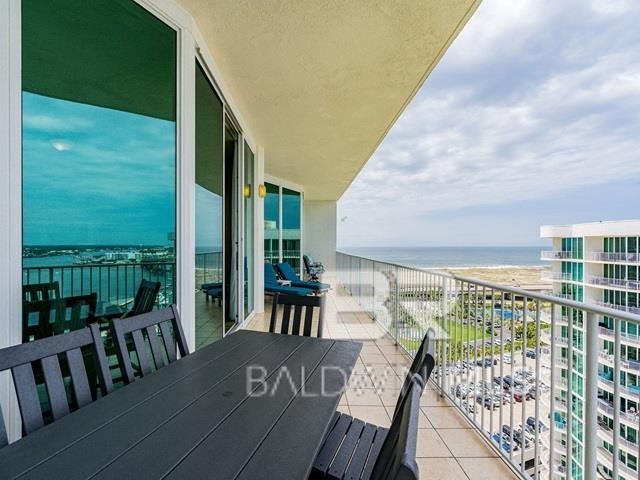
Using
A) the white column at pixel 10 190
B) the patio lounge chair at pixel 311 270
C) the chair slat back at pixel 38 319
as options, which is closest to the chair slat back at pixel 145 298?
the chair slat back at pixel 38 319

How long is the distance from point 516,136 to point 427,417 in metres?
19.0

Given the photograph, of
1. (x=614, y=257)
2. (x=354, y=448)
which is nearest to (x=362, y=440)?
(x=354, y=448)

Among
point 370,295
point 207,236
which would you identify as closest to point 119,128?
point 207,236

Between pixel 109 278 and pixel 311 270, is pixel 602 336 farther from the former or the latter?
pixel 311 270

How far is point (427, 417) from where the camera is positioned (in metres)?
2.16

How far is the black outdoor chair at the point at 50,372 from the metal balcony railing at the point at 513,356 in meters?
1.83

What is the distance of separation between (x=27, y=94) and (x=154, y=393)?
1.28m

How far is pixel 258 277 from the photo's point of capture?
500 cm

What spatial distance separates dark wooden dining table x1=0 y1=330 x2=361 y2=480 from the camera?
0.68 metres

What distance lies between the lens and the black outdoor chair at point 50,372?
34.2 inches

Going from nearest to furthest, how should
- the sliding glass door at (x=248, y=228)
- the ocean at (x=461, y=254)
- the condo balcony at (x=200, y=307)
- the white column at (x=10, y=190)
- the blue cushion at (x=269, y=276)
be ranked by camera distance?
the condo balcony at (x=200, y=307), the white column at (x=10, y=190), the sliding glass door at (x=248, y=228), the blue cushion at (x=269, y=276), the ocean at (x=461, y=254)

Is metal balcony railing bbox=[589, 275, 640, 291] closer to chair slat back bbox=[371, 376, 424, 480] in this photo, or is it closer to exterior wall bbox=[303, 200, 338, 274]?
chair slat back bbox=[371, 376, 424, 480]

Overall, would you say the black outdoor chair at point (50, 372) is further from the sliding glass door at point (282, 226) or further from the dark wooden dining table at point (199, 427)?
the sliding glass door at point (282, 226)

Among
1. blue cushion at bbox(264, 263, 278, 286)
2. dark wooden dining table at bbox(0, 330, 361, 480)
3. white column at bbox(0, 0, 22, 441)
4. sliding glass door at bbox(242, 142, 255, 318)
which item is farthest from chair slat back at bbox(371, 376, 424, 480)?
blue cushion at bbox(264, 263, 278, 286)
